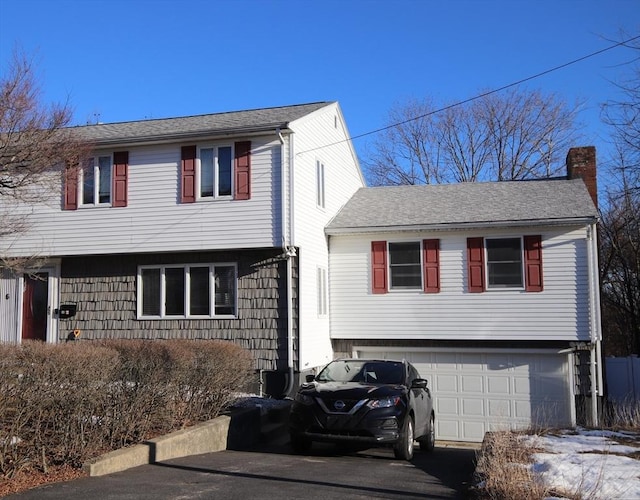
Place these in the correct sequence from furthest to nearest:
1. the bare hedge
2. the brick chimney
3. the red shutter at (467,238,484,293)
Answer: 1. the brick chimney
2. the red shutter at (467,238,484,293)
3. the bare hedge

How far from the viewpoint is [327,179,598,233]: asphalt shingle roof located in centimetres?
1723

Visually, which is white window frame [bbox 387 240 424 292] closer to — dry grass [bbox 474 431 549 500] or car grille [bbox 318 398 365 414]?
car grille [bbox 318 398 365 414]

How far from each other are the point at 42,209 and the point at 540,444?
1359 centimetres

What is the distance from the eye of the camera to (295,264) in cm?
1569

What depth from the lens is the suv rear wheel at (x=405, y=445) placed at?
997 cm

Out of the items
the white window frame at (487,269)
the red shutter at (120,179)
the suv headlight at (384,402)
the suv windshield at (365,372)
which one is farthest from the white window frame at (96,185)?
the white window frame at (487,269)

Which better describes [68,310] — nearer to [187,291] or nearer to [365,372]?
[187,291]

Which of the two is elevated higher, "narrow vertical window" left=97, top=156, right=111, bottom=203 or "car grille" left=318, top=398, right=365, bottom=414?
"narrow vertical window" left=97, top=156, right=111, bottom=203

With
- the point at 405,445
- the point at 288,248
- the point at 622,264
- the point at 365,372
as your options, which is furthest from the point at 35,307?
the point at 622,264

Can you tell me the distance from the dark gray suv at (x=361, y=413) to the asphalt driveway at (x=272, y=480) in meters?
0.34

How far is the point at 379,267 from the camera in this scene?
18047mm

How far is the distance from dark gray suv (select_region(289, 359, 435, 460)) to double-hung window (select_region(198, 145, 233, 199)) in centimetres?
655

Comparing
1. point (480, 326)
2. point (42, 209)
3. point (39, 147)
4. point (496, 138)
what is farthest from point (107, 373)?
point (496, 138)

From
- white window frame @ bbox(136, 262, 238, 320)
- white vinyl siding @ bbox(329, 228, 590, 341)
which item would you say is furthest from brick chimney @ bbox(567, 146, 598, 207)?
white window frame @ bbox(136, 262, 238, 320)
